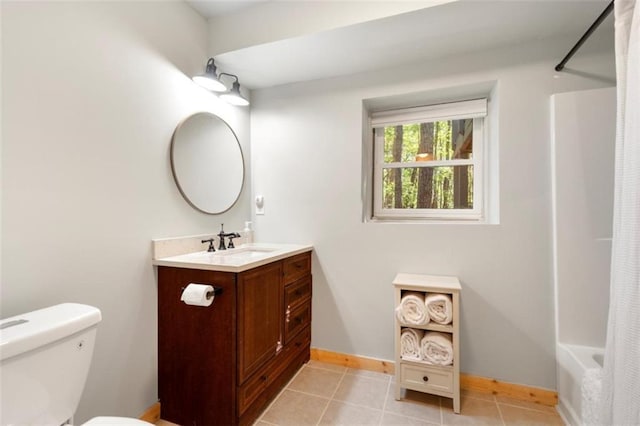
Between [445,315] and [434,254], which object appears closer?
[445,315]

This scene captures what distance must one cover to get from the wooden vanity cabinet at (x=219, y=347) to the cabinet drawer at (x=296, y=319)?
0.14 meters

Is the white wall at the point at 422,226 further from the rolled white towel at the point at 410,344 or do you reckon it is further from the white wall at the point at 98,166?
the white wall at the point at 98,166

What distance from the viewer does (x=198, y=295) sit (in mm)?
1294

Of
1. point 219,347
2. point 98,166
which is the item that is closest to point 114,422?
point 219,347

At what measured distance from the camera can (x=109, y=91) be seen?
1322 mm

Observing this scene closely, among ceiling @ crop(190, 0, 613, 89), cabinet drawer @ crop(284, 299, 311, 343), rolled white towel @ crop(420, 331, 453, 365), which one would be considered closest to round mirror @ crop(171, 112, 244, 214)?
ceiling @ crop(190, 0, 613, 89)

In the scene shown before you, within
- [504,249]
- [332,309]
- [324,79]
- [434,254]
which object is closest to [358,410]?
[332,309]

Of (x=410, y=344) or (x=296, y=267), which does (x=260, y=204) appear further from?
(x=410, y=344)

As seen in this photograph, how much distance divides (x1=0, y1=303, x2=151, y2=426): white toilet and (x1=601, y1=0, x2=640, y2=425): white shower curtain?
1.58 m

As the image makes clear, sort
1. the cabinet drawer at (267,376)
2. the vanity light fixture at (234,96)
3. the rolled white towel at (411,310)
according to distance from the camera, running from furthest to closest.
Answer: the vanity light fixture at (234,96) < the rolled white towel at (411,310) < the cabinet drawer at (267,376)

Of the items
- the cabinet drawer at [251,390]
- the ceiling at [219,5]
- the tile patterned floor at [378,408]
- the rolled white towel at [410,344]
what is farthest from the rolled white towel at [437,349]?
the ceiling at [219,5]

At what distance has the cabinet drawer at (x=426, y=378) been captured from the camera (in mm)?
1605

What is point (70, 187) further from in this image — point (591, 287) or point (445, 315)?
point (591, 287)

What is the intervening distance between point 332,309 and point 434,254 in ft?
2.80
